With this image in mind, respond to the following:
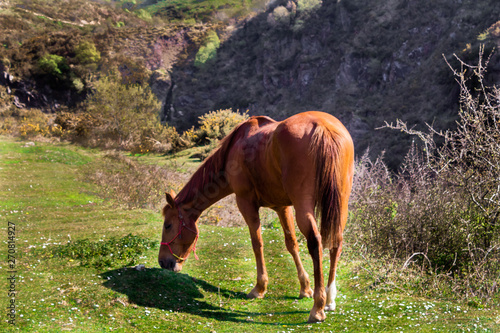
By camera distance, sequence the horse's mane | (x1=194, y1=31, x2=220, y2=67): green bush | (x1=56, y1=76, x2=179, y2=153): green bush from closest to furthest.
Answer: the horse's mane
(x1=56, y1=76, x2=179, y2=153): green bush
(x1=194, y1=31, x2=220, y2=67): green bush

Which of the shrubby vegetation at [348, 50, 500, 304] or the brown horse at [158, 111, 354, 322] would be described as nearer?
the brown horse at [158, 111, 354, 322]

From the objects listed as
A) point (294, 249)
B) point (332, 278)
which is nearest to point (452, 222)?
point (294, 249)

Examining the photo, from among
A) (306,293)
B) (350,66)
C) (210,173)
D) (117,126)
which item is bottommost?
(306,293)

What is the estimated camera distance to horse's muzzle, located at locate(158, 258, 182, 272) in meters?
5.98

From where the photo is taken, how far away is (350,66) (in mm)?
35156

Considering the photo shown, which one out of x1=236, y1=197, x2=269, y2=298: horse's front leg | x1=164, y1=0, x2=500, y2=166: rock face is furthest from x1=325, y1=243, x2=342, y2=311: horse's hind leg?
x1=164, y1=0, x2=500, y2=166: rock face

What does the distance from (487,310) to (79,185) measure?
14.9 m

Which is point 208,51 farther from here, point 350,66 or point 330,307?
point 330,307

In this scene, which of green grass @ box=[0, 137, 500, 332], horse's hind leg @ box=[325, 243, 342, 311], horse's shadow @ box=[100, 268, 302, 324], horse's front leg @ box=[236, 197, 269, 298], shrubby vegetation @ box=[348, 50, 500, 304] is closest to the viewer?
green grass @ box=[0, 137, 500, 332]

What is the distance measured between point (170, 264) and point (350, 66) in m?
33.2

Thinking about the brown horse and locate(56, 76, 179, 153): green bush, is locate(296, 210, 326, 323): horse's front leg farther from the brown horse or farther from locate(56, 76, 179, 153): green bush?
locate(56, 76, 179, 153): green bush

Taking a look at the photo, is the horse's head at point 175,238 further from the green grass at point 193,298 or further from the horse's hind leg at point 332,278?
the horse's hind leg at point 332,278

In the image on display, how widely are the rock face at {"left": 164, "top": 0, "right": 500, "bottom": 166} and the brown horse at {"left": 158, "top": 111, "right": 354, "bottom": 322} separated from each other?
66.2ft

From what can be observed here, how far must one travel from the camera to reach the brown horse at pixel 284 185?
4.59 metres
